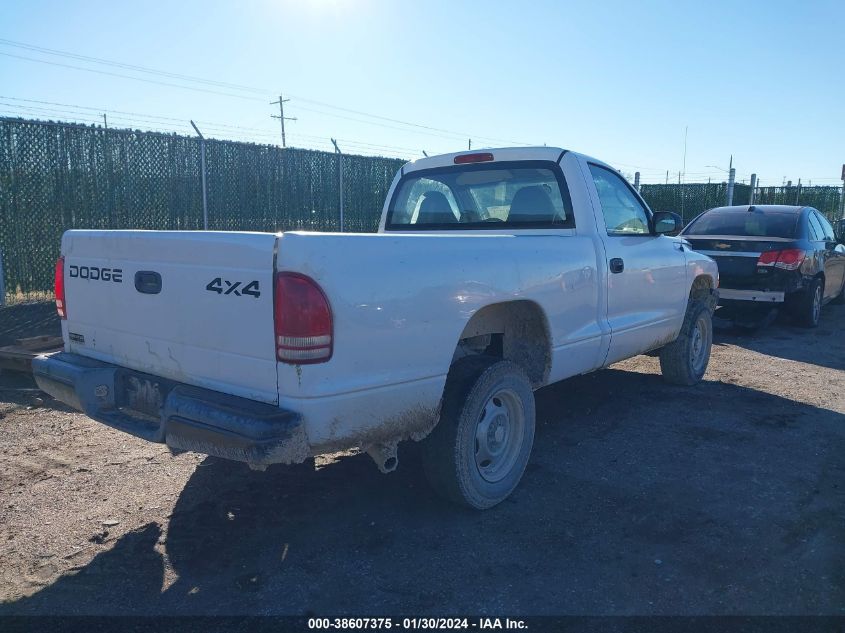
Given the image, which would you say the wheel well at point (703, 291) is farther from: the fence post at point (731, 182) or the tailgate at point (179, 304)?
the fence post at point (731, 182)

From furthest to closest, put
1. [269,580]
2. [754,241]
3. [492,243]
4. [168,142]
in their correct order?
[168,142]
[754,241]
[492,243]
[269,580]

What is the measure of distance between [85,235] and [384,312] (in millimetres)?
1907

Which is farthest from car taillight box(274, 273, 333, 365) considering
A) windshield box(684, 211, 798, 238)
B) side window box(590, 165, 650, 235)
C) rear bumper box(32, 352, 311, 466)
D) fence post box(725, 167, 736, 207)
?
fence post box(725, 167, 736, 207)

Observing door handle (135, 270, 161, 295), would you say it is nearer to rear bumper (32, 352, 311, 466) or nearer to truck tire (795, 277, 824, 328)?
rear bumper (32, 352, 311, 466)

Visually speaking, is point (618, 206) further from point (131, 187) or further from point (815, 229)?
point (131, 187)

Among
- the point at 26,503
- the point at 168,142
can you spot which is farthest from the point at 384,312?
the point at 168,142

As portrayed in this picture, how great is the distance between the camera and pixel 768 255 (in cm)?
871

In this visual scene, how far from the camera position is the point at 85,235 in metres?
→ 3.65

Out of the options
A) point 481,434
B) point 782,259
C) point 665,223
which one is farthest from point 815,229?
point 481,434

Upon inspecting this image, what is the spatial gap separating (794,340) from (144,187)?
9582mm

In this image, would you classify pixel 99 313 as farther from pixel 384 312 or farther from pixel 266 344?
pixel 384 312

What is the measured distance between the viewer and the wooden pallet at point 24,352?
5.76m

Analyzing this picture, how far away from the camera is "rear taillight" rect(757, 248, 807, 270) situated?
8688mm

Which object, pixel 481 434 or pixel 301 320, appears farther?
pixel 481 434
